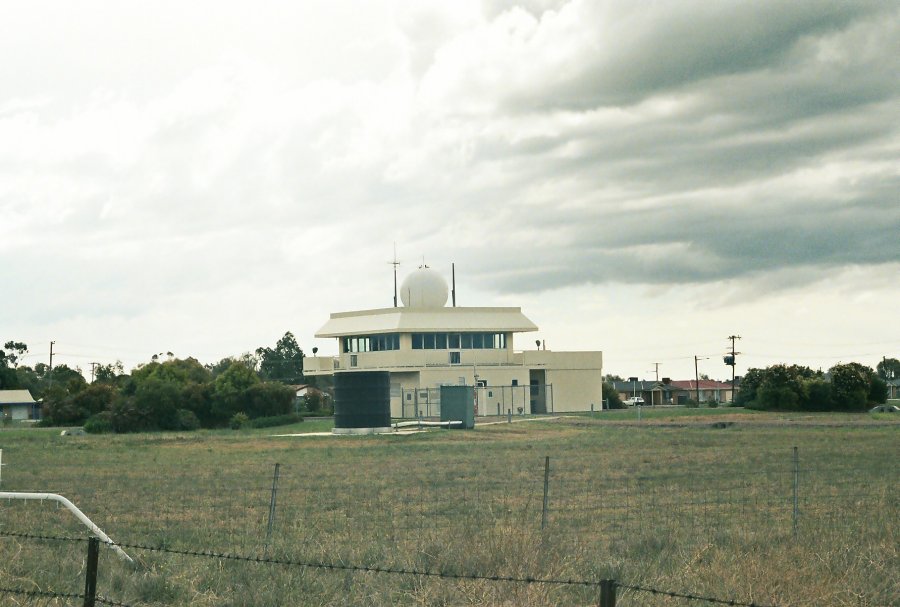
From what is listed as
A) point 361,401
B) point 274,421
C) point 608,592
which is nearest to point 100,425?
point 274,421

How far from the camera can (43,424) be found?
255ft

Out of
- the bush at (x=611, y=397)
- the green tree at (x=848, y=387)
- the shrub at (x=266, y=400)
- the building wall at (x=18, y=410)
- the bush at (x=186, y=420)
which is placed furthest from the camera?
the building wall at (x=18, y=410)

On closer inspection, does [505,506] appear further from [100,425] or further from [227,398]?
[227,398]

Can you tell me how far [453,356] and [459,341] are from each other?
1417 millimetres

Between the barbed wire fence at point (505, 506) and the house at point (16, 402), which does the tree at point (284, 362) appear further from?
the barbed wire fence at point (505, 506)

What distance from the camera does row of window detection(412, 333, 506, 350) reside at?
272 feet

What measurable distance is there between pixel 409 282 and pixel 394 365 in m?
8.78

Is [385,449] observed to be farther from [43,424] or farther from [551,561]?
[43,424]

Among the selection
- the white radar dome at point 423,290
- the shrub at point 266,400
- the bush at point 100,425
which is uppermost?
the white radar dome at point 423,290

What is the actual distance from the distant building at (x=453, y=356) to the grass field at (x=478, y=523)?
1762 inches

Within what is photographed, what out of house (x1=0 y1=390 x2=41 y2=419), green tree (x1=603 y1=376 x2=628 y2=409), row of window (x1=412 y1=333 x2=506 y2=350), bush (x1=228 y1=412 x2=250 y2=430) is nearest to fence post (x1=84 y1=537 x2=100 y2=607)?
bush (x1=228 y1=412 x2=250 y2=430)

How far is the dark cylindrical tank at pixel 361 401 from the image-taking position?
53594 millimetres

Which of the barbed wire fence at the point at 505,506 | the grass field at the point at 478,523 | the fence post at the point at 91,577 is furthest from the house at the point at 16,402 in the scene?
the fence post at the point at 91,577

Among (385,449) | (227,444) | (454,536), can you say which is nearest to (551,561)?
(454,536)
